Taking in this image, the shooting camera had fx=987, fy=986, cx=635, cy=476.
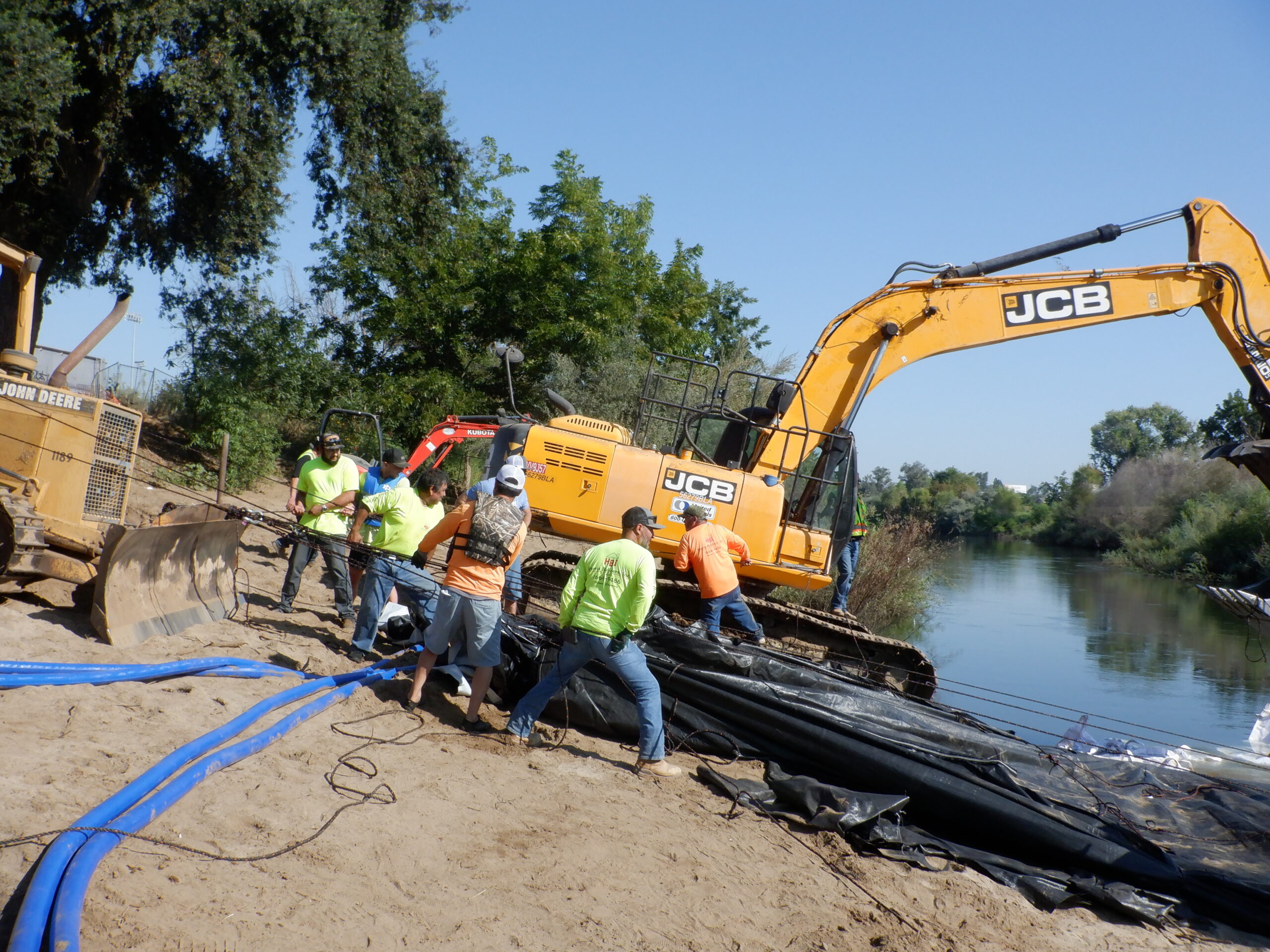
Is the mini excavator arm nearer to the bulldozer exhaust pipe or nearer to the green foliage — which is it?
the bulldozer exhaust pipe

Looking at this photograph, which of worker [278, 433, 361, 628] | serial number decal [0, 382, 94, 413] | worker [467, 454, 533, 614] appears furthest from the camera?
worker [278, 433, 361, 628]

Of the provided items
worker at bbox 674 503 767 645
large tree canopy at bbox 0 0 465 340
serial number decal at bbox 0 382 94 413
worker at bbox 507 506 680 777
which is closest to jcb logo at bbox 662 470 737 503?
worker at bbox 674 503 767 645

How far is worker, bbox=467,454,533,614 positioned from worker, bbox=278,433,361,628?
135 cm

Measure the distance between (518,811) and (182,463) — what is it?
15.1 meters

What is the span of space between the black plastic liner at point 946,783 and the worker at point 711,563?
144cm

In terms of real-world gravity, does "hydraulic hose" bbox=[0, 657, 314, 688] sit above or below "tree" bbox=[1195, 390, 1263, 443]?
below

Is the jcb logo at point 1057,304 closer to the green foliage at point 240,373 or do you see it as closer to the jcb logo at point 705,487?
the jcb logo at point 705,487

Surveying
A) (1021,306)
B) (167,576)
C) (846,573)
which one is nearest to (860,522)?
(846,573)

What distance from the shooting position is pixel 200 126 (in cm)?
1491

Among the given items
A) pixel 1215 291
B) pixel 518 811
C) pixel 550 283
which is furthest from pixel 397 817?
pixel 550 283

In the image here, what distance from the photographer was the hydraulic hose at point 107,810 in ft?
10.3

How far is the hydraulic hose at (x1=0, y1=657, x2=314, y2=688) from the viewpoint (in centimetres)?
561

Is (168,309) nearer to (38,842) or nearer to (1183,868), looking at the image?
(38,842)

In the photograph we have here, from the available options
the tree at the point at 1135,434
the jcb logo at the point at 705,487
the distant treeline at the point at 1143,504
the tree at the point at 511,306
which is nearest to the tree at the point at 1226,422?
the distant treeline at the point at 1143,504
